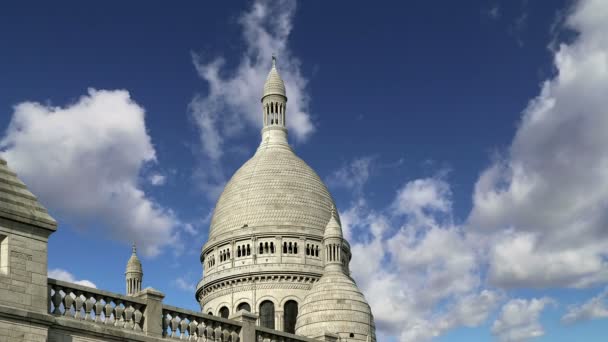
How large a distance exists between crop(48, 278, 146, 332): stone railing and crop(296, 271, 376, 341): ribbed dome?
123ft

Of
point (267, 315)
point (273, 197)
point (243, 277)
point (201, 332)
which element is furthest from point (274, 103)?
point (201, 332)

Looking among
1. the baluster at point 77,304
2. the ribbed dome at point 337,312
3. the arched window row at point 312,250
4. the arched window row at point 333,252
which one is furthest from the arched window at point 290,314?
the baluster at point 77,304

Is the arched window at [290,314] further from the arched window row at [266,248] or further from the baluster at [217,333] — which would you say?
the baluster at [217,333]

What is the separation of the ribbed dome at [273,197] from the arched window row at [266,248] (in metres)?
1.53

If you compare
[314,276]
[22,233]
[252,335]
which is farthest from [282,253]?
[22,233]

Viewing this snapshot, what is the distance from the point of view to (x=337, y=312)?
195ft

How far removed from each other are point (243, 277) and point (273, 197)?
7.10 meters

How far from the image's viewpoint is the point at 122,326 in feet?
66.9

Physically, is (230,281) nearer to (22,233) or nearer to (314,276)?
(314,276)

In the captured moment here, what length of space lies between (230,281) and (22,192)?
6070cm

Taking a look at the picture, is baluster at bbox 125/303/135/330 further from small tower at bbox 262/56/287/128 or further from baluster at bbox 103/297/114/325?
small tower at bbox 262/56/287/128

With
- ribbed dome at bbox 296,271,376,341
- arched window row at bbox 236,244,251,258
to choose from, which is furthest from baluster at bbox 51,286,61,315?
arched window row at bbox 236,244,251,258

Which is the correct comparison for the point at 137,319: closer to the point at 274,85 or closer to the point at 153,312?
the point at 153,312

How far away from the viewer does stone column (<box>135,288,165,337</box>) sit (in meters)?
20.9
